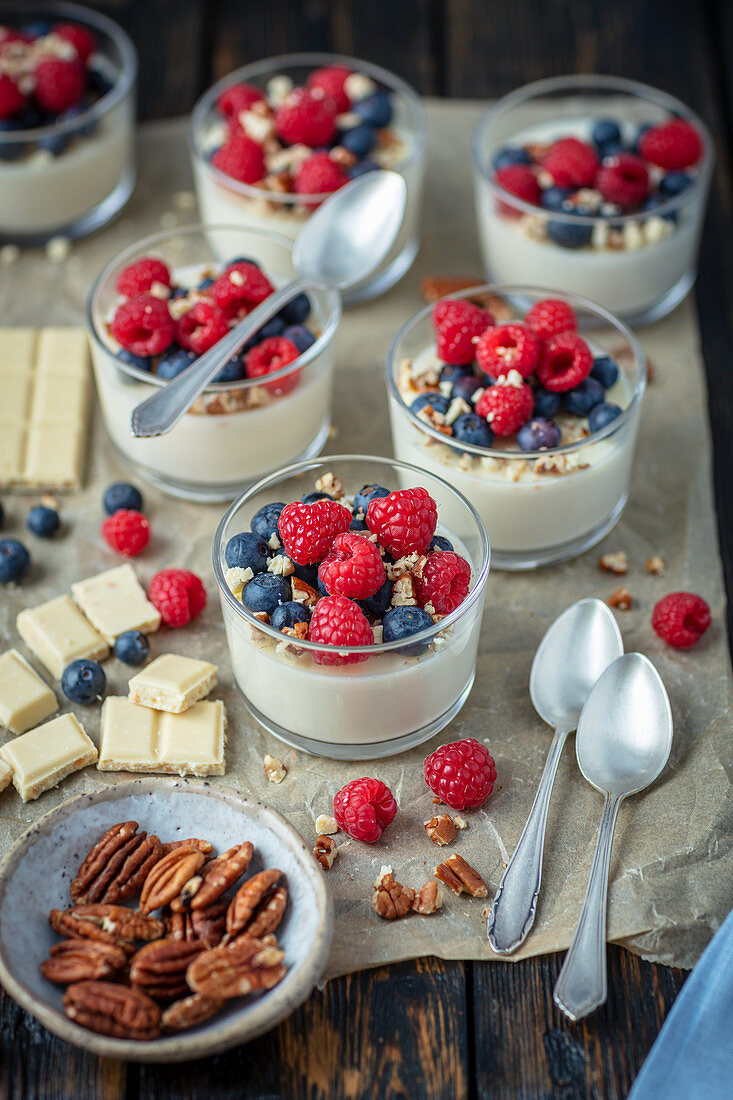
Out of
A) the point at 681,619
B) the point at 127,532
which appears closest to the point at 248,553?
the point at 127,532

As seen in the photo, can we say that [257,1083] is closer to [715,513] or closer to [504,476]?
[504,476]

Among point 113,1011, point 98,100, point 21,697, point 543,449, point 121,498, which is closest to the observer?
point 113,1011

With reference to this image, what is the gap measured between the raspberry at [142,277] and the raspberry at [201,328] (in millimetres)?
124

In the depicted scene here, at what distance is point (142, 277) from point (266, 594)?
0.79 m

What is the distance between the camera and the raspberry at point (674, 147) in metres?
2.46

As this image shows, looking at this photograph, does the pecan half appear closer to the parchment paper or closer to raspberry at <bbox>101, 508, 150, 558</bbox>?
the parchment paper

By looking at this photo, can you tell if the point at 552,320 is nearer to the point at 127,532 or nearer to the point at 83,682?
the point at 127,532

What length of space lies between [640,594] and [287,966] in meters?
0.97

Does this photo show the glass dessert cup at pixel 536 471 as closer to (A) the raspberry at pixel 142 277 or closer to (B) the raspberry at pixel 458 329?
(B) the raspberry at pixel 458 329

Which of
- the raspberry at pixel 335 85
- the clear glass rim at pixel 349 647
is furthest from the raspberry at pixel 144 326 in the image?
the raspberry at pixel 335 85

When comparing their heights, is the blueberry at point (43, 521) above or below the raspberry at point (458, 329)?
below

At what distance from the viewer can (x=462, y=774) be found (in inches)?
67.4

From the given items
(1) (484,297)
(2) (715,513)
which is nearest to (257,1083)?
(2) (715,513)

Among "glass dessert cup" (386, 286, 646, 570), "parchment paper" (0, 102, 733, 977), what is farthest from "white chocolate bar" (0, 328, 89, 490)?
"glass dessert cup" (386, 286, 646, 570)
